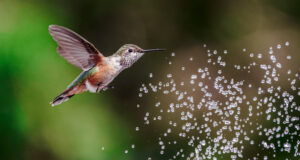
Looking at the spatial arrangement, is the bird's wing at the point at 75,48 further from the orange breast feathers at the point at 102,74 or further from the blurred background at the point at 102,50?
the blurred background at the point at 102,50

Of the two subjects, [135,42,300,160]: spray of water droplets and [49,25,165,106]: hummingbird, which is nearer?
[49,25,165,106]: hummingbird

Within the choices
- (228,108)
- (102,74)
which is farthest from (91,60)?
(228,108)

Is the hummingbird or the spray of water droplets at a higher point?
the hummingbird

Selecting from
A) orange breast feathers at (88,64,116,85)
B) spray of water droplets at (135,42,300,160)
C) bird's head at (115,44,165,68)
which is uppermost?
bird's head at (115,44,165,68)

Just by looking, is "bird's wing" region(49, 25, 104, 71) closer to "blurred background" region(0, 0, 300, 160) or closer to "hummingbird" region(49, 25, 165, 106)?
"hummingbird" region(49, 25, 165, 106)

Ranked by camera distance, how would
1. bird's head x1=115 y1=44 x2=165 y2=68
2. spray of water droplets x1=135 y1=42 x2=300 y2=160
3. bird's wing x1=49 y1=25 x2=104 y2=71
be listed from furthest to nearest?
spray of water droplets x1=135 y1=42 x2=300 y2=160
bird's head x1=115 y1=44 x2=165 y2=68
bird's wing x1=49 y1=25 x2=104 y2=71

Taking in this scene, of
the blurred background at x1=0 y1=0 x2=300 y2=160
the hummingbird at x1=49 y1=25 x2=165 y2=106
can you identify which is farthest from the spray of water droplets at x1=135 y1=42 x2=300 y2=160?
the hummingbird at x1=49 y1=25 x2=165 y2=106

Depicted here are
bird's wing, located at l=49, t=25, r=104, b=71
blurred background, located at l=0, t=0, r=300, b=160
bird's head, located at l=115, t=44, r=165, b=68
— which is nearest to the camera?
bird's wing, located at l=49, t=25, r=104, b=71

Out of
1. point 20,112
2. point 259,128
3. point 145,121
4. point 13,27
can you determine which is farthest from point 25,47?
point 259,128
